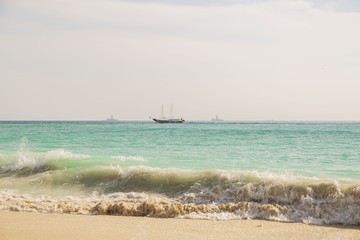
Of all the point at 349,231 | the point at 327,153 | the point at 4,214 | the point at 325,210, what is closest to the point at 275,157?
the point at 327,153

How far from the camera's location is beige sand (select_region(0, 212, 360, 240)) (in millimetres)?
6812

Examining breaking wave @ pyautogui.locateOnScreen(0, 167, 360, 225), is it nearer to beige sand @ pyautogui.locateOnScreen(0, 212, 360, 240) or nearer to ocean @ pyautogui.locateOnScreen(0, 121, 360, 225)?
ocean @ pyautogui.locateOnScreen(0, 121, 360, 225)

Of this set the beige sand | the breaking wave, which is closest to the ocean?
the breaking wave

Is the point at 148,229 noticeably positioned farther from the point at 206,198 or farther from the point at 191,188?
the point at 191,188

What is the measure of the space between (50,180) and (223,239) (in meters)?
7.02

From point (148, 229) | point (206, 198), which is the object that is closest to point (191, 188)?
point (206, 198)

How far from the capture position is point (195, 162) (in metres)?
14.5

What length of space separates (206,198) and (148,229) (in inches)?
99.0

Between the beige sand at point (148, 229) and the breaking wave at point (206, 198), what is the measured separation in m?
0.44

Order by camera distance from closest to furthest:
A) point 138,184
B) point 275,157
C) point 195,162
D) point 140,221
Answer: point 140,221 < point 138,184 < point 195,162 < point 275,157

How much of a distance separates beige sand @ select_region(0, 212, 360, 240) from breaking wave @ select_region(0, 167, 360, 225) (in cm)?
44

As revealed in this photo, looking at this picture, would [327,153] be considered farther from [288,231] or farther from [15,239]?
[15,239]

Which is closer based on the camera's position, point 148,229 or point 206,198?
point 148,229

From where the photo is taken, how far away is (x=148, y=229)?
7.27m
